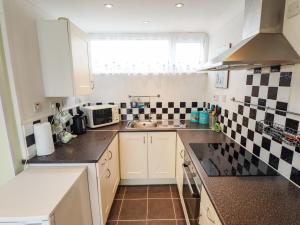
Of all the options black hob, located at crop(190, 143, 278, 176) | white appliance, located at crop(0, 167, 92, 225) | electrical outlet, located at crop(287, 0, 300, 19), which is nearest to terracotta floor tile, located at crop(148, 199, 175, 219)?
white appliance, located at crop(0, 167, 92, 225)

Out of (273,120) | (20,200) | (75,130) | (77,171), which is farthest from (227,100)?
(20,200)

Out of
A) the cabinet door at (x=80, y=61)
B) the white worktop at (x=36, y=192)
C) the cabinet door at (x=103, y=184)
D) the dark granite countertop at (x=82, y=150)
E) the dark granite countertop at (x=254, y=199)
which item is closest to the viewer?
the dark granite countertop at (x=254, y=199)

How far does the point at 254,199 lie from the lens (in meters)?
0.95

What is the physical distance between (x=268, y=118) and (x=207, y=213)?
2.70 feet

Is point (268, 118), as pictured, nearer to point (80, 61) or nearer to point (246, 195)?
point (246, 195)

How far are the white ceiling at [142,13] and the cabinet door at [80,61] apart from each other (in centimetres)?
23

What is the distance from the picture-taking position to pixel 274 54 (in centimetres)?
100

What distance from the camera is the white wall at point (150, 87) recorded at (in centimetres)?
268

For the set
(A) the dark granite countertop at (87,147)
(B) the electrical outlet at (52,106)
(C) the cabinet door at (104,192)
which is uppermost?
(B) the electrical outlet at (52,106)

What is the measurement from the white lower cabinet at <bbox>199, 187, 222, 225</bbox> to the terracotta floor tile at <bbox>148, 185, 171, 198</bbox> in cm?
111

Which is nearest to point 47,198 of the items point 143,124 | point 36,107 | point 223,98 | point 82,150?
point 82,150

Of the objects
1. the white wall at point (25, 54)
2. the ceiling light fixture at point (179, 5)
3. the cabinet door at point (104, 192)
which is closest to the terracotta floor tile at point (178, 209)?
the cabinet door at point (104, 192)

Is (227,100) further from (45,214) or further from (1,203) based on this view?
(1,203)

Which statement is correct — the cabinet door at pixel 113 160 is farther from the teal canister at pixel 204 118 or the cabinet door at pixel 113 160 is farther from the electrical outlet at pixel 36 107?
the teal canister at pixel 204 118
